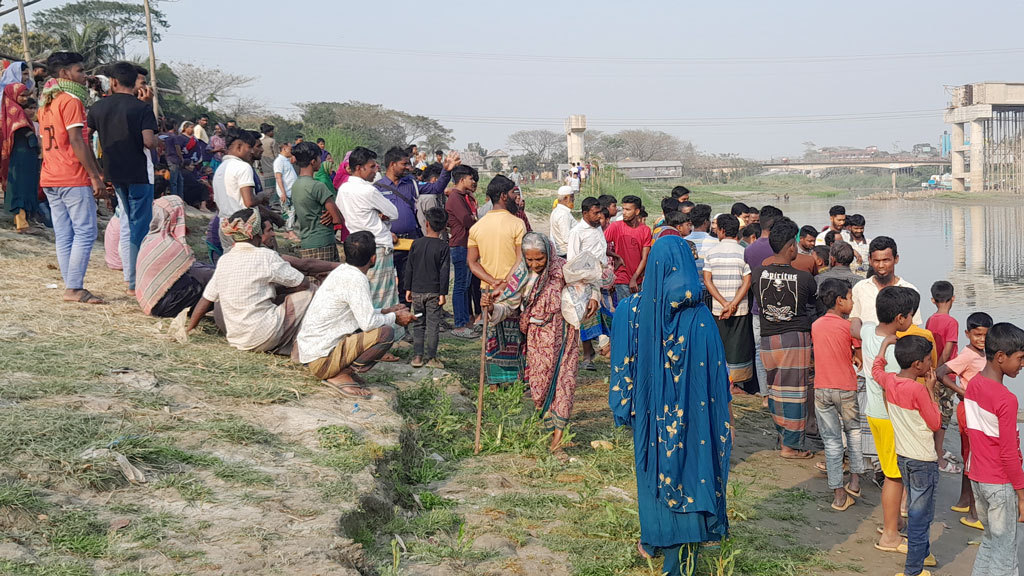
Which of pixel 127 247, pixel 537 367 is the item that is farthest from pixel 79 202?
pixel 537 367

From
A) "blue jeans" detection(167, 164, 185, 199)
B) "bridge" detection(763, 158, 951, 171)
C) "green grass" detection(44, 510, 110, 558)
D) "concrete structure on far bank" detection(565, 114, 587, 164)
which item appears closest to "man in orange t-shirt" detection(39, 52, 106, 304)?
"green grass" detection(44, 510, 110, 558)

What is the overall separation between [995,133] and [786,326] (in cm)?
4962

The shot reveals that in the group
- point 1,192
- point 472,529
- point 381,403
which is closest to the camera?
point 472,529

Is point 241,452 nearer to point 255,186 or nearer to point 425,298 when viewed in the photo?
point 425,298

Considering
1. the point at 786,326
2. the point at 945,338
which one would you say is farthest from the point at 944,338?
the point at 786,326

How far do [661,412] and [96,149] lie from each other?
6.81m

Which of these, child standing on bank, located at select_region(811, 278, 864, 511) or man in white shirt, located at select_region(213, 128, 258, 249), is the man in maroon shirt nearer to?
man in white shirt, located at select_region(213, 128, 258, 249)

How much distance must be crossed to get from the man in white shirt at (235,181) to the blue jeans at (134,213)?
59cm

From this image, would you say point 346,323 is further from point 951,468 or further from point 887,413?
point 951,468

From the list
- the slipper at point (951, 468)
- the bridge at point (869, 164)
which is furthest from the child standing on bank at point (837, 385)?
the bridge at point (869, 164)

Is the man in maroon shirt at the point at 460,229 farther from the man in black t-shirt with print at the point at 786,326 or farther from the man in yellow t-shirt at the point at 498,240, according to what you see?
the man in black t-shirt with print at the point at 786,326

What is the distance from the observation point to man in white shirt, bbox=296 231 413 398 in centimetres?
574

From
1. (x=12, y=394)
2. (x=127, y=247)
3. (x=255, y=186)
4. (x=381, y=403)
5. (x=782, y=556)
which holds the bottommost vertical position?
(x=782, y=556)

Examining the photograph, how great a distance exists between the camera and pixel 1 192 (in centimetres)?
998
